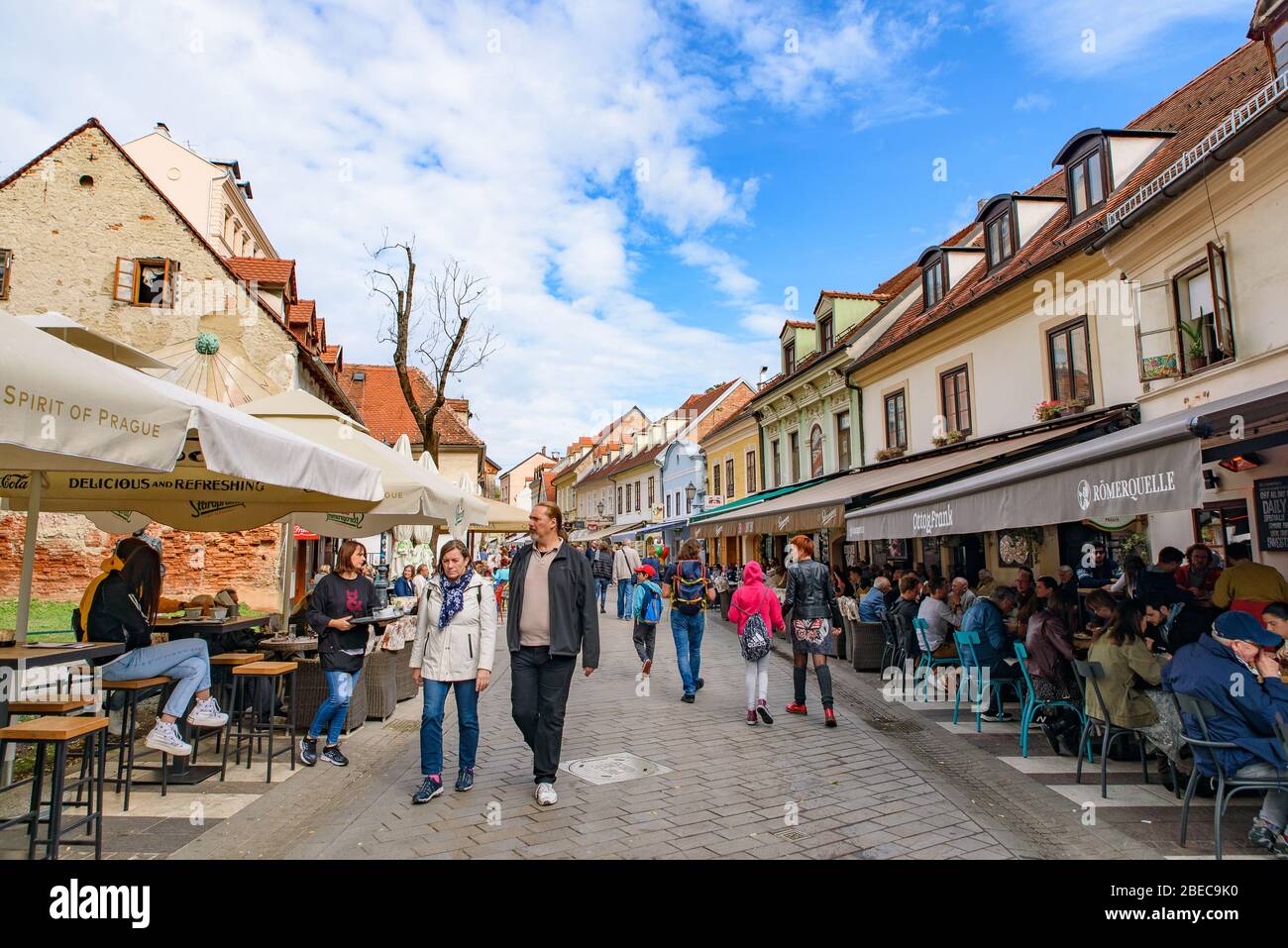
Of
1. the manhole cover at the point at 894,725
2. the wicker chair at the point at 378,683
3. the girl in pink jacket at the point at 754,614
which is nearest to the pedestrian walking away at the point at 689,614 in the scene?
the girl in pink jacket at the point at 754,614

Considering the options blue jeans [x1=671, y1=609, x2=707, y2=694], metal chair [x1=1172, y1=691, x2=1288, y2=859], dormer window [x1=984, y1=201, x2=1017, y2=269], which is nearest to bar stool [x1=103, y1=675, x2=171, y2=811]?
blue jeans [x1=671, y1=609, x2=707, y2=694]

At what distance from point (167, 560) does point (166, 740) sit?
15.4m

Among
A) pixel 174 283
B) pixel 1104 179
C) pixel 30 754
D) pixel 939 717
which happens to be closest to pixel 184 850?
pixel 30 754

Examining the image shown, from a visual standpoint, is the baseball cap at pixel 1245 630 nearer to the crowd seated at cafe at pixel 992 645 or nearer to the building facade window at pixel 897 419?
the crowd seated at cafe at pixel 992 645

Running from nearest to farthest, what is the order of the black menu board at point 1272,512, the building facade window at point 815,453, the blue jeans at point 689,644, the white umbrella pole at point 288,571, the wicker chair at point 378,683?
the wicker chair at point 378,683
the black menu board at point 1272,512
the white umbrella pole at point 288,571
the blue jeans at point 689,644
the building facade window at point 815,453

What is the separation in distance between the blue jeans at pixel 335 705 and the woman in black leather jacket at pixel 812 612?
13.5 ft

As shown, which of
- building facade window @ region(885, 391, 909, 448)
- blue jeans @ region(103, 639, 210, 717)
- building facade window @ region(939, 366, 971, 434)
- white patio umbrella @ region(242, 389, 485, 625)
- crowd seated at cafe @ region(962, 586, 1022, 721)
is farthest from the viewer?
building facade window @ region(885, 391, 909, 448)

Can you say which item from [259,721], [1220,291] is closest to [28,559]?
[259,721]

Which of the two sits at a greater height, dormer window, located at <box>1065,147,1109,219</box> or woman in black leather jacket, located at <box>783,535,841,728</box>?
dormer window, located at <box>1065,147,1109,219</box>

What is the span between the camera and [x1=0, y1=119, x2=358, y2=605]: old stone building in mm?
17781

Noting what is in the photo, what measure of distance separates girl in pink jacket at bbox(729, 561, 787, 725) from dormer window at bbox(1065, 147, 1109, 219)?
10709 mm

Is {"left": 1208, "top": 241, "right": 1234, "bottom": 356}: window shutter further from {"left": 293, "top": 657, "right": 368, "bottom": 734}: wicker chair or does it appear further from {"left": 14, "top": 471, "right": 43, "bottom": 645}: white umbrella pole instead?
{"left": 14, "top": 471, "right": 43, "bottom": 645}: white umbrella pole

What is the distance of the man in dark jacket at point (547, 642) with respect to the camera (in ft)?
16.3

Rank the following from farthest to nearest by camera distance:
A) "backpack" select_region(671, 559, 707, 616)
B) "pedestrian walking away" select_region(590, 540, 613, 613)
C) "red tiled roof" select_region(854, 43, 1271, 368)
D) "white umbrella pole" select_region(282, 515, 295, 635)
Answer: "pedestrian walking away" select_region(590, 540, 613, 613), "red tiled roof" select_region(854, 43, 1271, 368), "backpack" select_region(671, 559, 707, 616), "white umbrella pole" select_region(282, 515, 295, 635)
